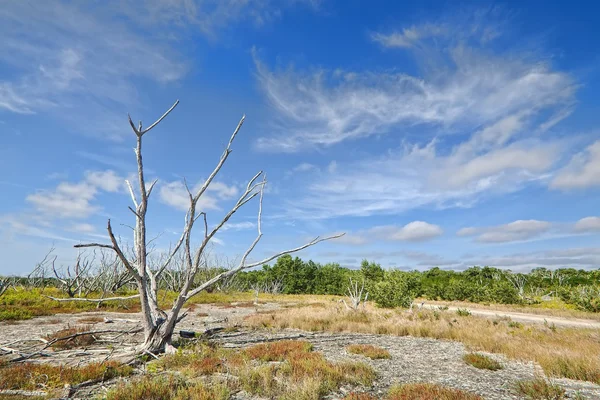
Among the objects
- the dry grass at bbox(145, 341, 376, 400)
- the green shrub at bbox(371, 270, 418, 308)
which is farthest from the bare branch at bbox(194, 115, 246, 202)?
the green shrub at bbox(371, 270, 418, 308)

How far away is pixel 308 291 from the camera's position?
289ft

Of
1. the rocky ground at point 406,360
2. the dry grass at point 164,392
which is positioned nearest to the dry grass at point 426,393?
the rocky ground at point 406,360

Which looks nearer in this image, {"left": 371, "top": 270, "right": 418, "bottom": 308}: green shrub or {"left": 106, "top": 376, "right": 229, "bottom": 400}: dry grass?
{"left": 106, "top": 376, "right": 229, "bottom": 400}: dry grass

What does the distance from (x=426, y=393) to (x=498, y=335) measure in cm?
1210

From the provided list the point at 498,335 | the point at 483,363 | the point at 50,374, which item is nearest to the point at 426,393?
the point at 483,363

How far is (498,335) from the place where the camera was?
16.8m

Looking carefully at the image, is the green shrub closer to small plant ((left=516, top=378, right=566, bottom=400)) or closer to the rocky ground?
the rocky ground

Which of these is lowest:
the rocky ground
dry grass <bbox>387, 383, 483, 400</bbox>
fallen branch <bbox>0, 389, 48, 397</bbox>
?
the rocky ground

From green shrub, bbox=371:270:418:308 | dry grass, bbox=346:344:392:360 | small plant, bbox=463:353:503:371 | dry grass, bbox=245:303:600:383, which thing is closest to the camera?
dry grass, bbox=245:303:600:383

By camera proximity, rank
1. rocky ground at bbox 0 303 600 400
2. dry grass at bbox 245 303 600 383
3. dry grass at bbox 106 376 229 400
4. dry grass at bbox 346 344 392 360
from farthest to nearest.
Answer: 1. dry grass at bbox 346 344 392 360
2. dry grass at bbox 245 303 600 383
3. rocky ground at bbox 0 303 600 400
4. dry grass at bbox 106 376 229 400

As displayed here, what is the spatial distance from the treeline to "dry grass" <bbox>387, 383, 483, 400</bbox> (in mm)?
29505

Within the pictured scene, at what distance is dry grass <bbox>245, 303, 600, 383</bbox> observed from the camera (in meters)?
11.0

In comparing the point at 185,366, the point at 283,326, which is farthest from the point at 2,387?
the point at 283,326

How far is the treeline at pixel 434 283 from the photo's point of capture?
40281 millimetres
